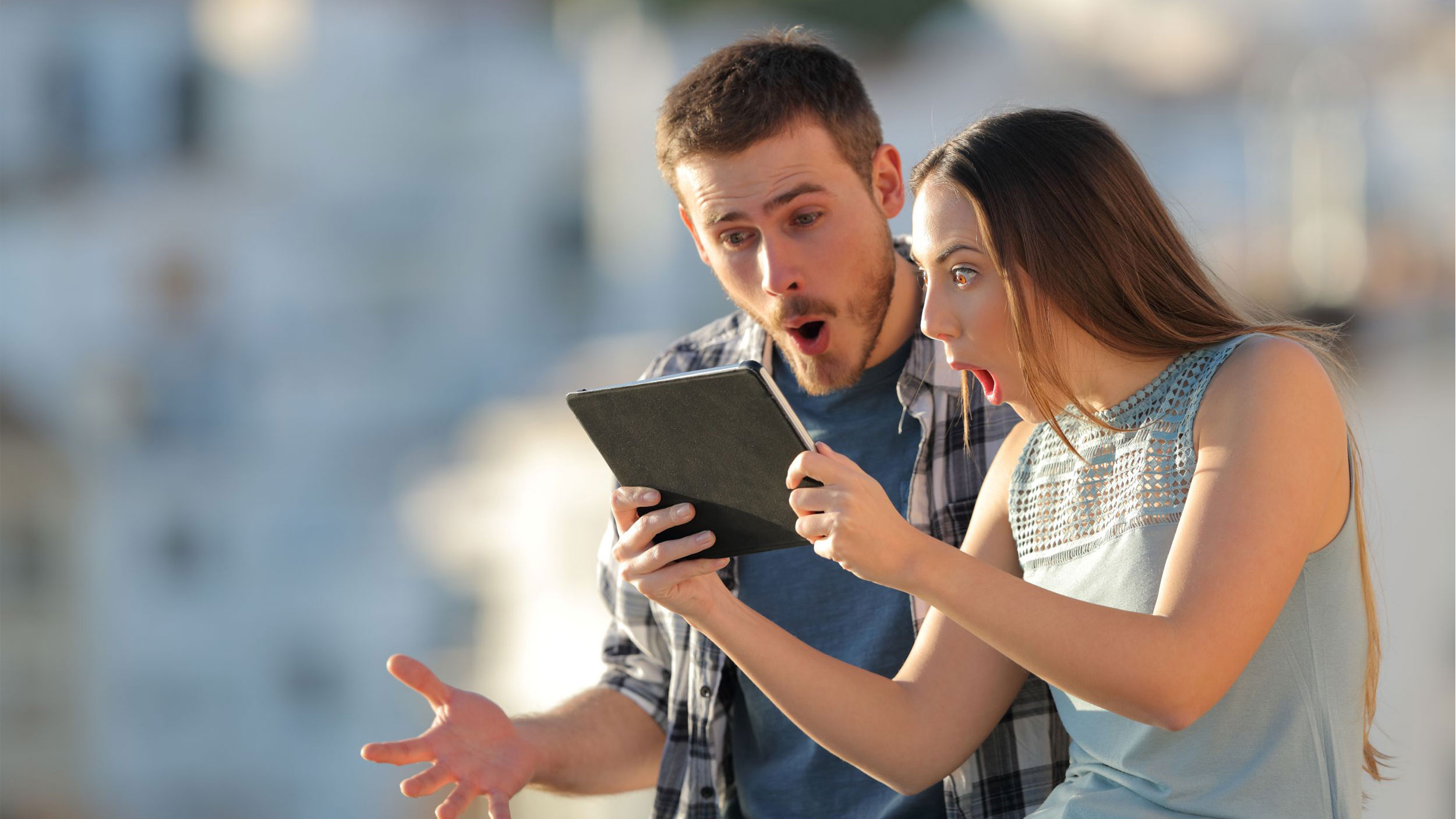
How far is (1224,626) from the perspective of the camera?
2012mm

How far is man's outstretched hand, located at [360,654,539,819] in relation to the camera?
2.77 m

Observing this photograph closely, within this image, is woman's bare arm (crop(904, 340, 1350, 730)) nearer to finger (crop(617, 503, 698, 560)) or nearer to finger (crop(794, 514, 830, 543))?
finger (crop(794, 514, 830, 543))

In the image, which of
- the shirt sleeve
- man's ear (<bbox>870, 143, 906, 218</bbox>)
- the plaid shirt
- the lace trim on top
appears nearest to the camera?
the lace trim on top

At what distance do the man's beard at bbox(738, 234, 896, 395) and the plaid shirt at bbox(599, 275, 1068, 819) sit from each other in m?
0.10

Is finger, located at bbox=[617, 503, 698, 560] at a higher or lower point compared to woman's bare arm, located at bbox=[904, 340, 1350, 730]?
higher

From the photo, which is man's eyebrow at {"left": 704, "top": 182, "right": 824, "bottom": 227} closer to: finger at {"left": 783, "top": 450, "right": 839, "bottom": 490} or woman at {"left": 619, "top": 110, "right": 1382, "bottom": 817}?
woman at {"left": 619, "top": 110, "right": 1382, "bottom": 817}

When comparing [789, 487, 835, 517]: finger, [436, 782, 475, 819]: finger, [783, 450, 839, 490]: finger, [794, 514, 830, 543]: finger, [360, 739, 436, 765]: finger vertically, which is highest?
[783, 450, 839, 490]: finger

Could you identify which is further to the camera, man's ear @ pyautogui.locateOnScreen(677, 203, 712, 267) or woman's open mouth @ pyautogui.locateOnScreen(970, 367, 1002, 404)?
man's ear @ pyautogui.locateOnScreen(677, 203, 712, 267)

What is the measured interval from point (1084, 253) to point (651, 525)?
2.60 ft

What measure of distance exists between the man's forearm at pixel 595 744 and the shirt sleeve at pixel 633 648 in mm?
34

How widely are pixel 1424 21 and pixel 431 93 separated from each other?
16.2 meters

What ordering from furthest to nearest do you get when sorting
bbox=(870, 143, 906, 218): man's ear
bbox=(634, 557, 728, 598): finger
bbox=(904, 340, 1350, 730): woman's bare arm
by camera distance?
bbox=(870, 143, 906, 218): man's ear → bbox=(634, 557, 728, 598): finger → bbox=(904, 340, 1350, 730): woman's bare arm

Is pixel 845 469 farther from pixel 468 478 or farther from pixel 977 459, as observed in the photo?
pixel 468 478

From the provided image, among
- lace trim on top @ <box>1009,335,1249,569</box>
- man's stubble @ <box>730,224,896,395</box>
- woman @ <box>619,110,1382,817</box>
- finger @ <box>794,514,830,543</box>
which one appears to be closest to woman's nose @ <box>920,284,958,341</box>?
woman @ <box>619,110,1382,817</box>
